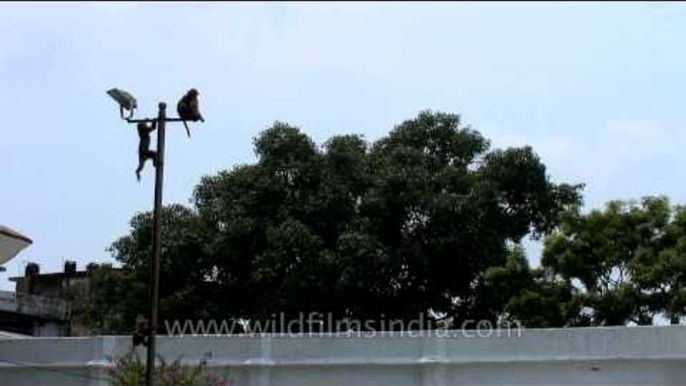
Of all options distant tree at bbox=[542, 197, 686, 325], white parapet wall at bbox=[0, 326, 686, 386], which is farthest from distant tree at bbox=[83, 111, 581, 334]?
white parapet wall at bbox=[0, 326, 686, 386]

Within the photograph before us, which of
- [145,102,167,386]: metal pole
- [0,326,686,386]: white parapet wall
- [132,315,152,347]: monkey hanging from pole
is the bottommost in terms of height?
[0,326,686,386]: white parapet wall

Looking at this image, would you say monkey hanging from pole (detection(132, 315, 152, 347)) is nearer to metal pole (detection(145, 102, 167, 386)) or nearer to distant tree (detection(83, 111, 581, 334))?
metal pole (detection(145, 102, 167, 386))

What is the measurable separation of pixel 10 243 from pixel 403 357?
708cm

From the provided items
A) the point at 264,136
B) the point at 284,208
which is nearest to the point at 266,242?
the point at 284,208

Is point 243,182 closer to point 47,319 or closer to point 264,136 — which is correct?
point 264,136

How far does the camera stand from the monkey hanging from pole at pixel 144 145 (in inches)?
432

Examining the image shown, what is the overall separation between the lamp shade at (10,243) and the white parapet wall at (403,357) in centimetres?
183

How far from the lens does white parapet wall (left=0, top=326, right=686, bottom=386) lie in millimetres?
16734

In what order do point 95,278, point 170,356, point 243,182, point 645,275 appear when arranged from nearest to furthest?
point 170,356 → point 645,275 → point 243,182 → point 95,278

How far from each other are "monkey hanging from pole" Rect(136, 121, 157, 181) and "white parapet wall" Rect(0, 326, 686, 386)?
7738 millimetres

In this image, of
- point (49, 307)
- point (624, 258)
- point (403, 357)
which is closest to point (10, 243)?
point (403, 357)

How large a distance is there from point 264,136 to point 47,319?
868 inches

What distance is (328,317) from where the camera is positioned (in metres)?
22.7

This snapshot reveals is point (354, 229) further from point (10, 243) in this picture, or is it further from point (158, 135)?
point (158, 135)
